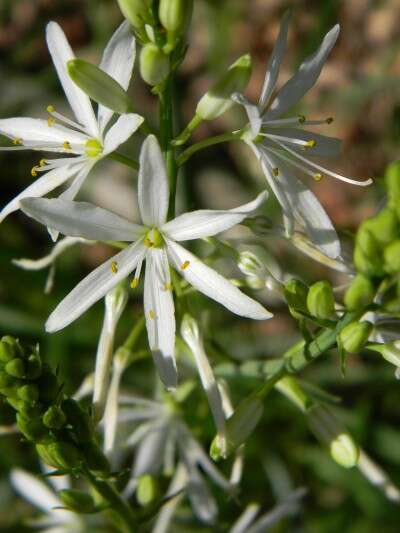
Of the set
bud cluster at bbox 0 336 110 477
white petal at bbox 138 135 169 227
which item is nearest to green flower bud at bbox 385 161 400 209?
white petal at bbox 138 135 169 227

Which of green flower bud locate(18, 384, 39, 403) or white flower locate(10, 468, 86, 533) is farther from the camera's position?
white flower locate(10, 468, 86, 533)

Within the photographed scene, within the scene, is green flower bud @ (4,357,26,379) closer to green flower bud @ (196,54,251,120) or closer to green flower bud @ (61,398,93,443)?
green flower bud @ (61,398,93,443)

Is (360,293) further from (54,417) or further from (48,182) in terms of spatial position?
(48,182)

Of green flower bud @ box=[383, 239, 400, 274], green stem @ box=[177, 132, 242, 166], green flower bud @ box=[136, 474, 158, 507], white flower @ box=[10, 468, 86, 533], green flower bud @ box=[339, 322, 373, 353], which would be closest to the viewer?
green flower bud @ box=[383, 239, 400, 274]

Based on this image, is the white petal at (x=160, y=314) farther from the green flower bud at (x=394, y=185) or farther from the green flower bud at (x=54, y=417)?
the green flower bud at (x=394, y=185)

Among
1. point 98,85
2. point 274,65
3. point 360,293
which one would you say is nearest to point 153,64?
point 98,85

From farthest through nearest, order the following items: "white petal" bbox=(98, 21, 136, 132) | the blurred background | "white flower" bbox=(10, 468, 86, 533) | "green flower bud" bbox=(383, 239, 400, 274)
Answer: the blurred background < "white flower" bbox=(10, 468, 86, 533) < "white petal" bbox=(98, 21, 136, 132) < "green flower bud" bbox=(383, 239, 400, 274)

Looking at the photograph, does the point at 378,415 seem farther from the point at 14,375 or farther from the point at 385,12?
the point at 385,12
